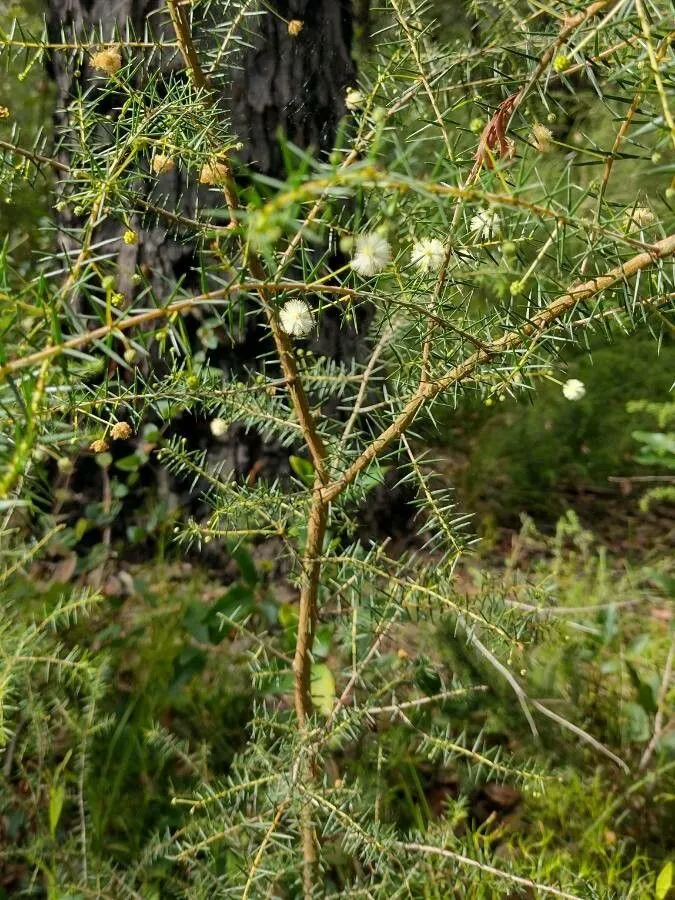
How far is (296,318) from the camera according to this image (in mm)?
522

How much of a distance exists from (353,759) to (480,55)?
1.07m

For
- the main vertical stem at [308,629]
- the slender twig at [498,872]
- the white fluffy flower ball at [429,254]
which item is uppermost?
the white fluffy flower ball at [429,254]

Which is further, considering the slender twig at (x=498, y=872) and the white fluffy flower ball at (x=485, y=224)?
the slender twig at (x=498, y=872)

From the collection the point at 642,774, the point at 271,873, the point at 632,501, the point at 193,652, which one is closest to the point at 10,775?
the point at 193,652

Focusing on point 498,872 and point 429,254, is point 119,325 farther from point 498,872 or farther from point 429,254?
point 498,872

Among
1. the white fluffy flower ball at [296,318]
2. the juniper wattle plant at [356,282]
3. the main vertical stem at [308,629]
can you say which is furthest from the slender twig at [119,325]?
the main vertical stem at [308,629]

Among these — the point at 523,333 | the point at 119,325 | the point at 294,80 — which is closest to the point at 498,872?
the point at 523,333

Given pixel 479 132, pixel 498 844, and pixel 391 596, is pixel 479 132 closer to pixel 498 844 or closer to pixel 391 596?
pixel 391 596

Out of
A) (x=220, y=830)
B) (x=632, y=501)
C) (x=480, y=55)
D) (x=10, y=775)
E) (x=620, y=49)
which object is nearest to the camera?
(x=620, y=49)

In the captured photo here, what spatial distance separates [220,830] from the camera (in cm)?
77

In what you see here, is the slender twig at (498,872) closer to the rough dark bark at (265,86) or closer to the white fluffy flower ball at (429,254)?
the white fluffy flower ball at (429,254)

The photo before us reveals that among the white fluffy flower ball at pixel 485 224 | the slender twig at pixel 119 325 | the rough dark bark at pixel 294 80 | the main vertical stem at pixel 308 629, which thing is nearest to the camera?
the slender twig at pixel 119 325

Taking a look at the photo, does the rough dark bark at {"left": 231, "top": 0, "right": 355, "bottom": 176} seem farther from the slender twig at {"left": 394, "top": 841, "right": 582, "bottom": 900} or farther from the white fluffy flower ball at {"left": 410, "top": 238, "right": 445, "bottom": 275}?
the slender twig at {"left": 394, "top": 841, "right": 582, "bottom": 900}

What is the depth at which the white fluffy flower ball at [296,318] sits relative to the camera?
52 centimetres
